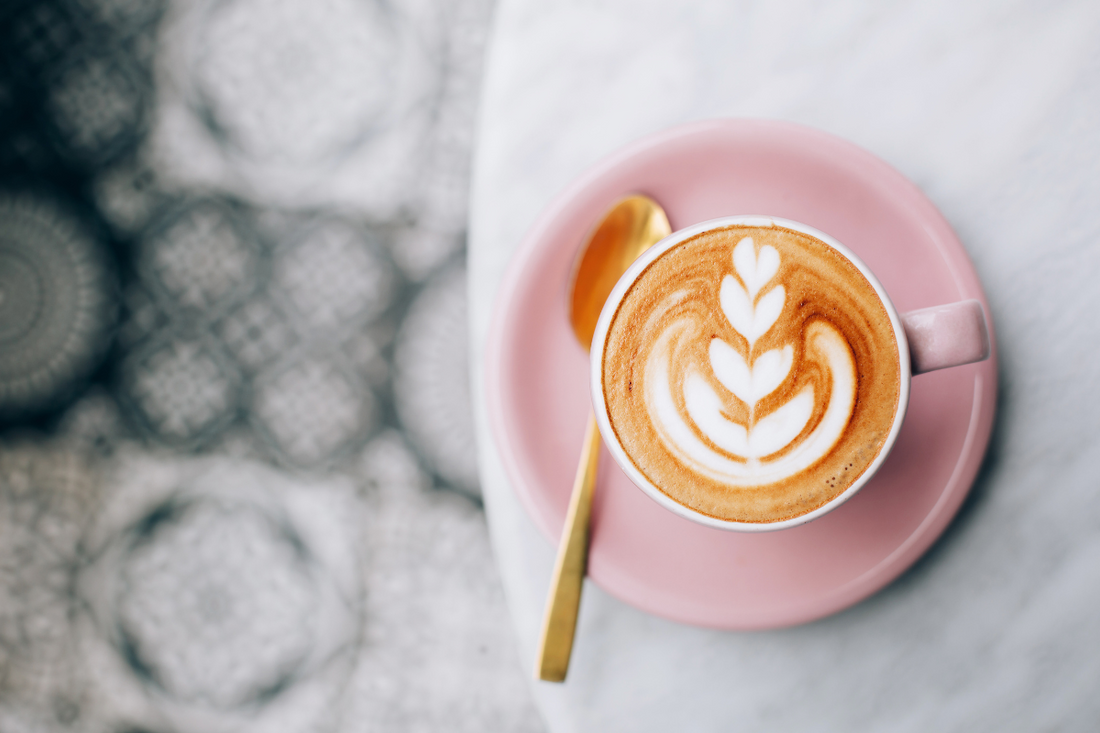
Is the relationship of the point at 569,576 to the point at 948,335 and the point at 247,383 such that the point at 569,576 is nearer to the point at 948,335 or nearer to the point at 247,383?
the point at 948,335

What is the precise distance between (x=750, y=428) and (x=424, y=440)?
693 millimetres

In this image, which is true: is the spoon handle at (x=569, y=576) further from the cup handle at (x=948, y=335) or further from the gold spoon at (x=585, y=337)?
the cup handle at (x=948, y=335)

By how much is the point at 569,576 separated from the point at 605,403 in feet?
0.50

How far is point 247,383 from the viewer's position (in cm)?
115

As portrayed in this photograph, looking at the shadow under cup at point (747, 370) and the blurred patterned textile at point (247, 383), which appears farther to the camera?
the blurred patterned textile at point (247, 383)

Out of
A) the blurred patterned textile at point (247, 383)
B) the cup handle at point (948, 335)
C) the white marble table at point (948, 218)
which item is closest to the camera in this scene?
the cup handle at point (948, 335)

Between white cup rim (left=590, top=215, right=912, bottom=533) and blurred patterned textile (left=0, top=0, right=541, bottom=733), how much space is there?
2.03ft

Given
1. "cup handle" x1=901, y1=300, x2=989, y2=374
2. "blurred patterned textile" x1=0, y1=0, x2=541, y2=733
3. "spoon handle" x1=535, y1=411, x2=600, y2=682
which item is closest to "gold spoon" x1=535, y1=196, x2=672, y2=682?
"spoon handle" x1=535, y1=411, x2=600, y2=682

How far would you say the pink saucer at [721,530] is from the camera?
555 millimetres

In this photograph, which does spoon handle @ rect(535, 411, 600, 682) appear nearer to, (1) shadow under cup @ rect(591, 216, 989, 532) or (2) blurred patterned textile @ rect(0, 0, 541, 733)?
(1) shadow under cup @ rect(591, 216, 989, 532)

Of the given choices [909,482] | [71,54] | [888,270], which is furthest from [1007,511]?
[71,54]

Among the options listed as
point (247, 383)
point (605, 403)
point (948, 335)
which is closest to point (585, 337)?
point (605, 403)

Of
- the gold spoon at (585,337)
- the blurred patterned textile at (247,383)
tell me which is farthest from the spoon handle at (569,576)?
the blurred patterned textile at (247,383)

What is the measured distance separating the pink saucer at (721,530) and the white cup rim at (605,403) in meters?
0.08
